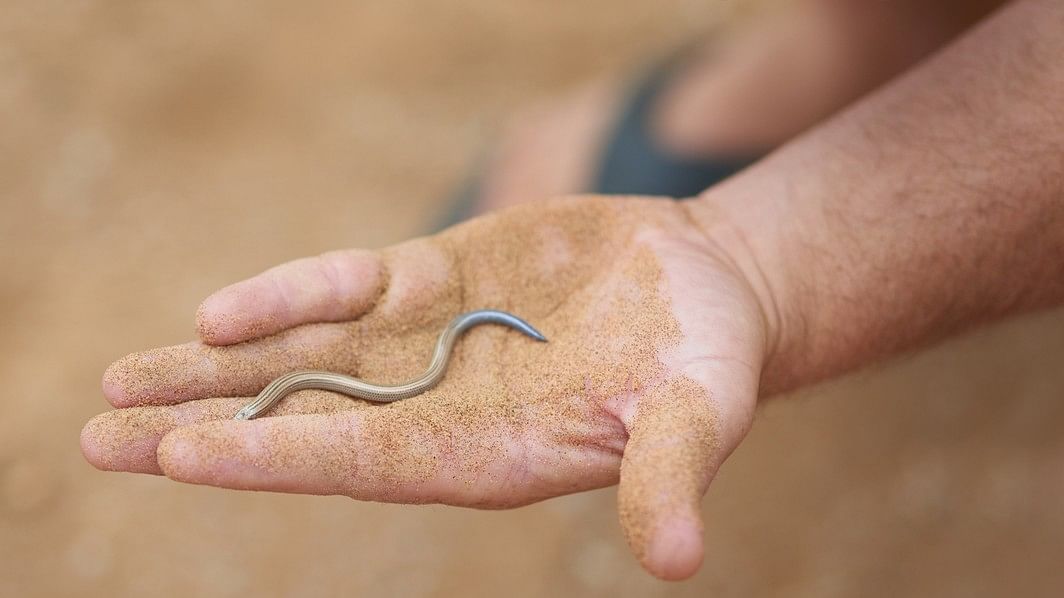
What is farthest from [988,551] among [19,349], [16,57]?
[16,57]

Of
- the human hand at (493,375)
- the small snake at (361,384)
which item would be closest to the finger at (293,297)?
the human hand at (493,375)

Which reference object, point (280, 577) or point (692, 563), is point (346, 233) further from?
point (692, 563)

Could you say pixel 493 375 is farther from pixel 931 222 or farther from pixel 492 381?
pixel 931 222

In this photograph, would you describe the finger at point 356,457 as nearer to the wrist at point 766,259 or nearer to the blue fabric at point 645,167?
the wrist at point 766,259

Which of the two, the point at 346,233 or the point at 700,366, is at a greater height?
the point at 700,366

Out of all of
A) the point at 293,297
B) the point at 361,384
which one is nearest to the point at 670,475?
the point at 361,384
